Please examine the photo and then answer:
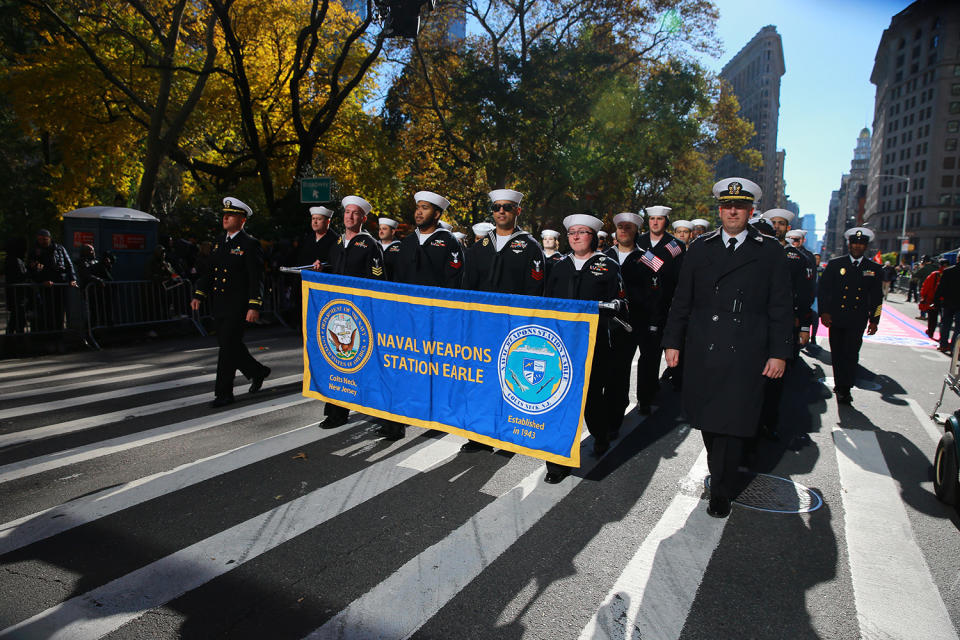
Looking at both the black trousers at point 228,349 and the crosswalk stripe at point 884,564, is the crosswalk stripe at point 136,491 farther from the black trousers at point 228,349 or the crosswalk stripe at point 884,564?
the crosswalk stripe at point 884,564

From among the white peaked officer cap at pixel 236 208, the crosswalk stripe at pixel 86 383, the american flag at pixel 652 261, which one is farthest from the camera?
the crosswalk stripe at pixel 86 383

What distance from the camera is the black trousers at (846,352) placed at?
763 cm

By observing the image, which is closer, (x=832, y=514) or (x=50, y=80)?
(x=832, y=514)

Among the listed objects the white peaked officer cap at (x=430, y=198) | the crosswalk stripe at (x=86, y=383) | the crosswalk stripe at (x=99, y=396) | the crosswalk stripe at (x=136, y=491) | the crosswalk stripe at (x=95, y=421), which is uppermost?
the white peaked officer cap at (x=430, y=198)

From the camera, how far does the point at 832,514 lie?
4242mm

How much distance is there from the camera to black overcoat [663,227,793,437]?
13.5 feet

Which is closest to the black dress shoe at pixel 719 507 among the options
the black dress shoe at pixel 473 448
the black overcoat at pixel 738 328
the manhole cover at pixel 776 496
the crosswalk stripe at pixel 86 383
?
the manhole cover at pixel 776 496

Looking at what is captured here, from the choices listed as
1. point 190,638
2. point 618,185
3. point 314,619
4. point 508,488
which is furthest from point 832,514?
point 618,185

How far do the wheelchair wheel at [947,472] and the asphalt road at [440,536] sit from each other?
10 cm

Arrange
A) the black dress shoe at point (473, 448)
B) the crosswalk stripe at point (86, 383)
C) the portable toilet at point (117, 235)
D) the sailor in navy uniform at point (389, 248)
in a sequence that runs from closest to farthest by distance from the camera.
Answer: the black dress shoe at point (473, 448), the sailor in navy uniform at point (389, 248), the crosswalk stripe at point (86, 383), the portable toilet at point (117, 235)

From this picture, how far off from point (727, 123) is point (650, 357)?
32.1m

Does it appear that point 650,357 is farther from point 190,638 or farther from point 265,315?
point 265,315

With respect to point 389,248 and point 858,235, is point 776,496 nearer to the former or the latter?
point 389,248

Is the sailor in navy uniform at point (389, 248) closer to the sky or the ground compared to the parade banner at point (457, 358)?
closer to the sky
